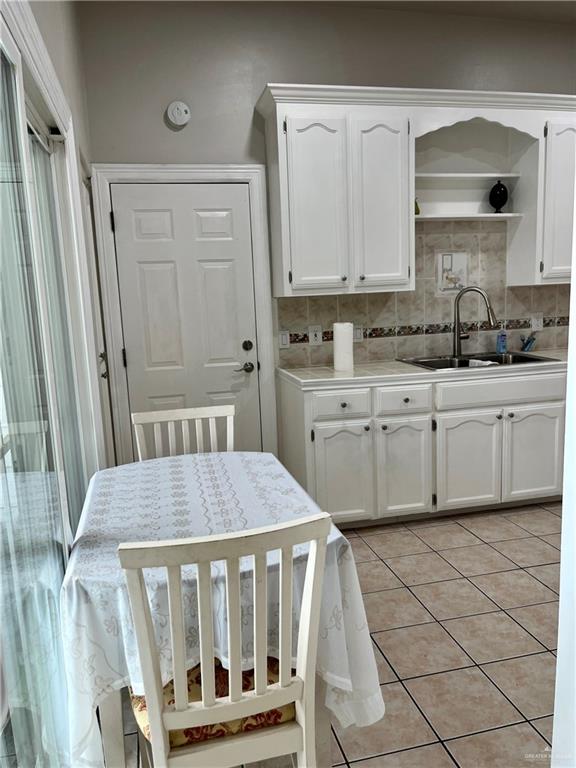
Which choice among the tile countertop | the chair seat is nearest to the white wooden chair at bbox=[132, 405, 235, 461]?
the tile countertop

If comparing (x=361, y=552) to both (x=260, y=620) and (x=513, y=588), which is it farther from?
(x=260, y=620)

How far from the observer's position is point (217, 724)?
1438 mm

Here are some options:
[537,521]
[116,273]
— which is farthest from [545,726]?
[116,273]

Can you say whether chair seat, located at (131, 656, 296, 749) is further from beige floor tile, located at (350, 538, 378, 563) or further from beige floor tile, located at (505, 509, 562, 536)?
beige floor tile, located at (505, 509, 562, 536)

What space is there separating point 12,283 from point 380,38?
328cm

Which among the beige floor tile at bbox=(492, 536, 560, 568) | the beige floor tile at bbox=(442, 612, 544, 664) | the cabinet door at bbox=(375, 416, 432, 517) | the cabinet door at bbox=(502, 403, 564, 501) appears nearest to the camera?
the beige floor tile at bbox=(442, 612, 544, 664)

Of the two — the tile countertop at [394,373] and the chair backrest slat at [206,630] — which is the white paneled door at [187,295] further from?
the chair backrest slat at [206,630]

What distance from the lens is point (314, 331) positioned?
3.94 metres

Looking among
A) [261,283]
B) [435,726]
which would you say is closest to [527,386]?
[261,283]

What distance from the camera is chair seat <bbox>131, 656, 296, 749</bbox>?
1426 mm

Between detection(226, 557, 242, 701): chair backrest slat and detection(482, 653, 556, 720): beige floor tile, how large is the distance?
122cm

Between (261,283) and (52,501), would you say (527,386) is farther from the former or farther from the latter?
(52,501)

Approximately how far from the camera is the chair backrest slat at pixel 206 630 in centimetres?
127

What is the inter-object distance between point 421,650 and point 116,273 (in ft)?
8.37
